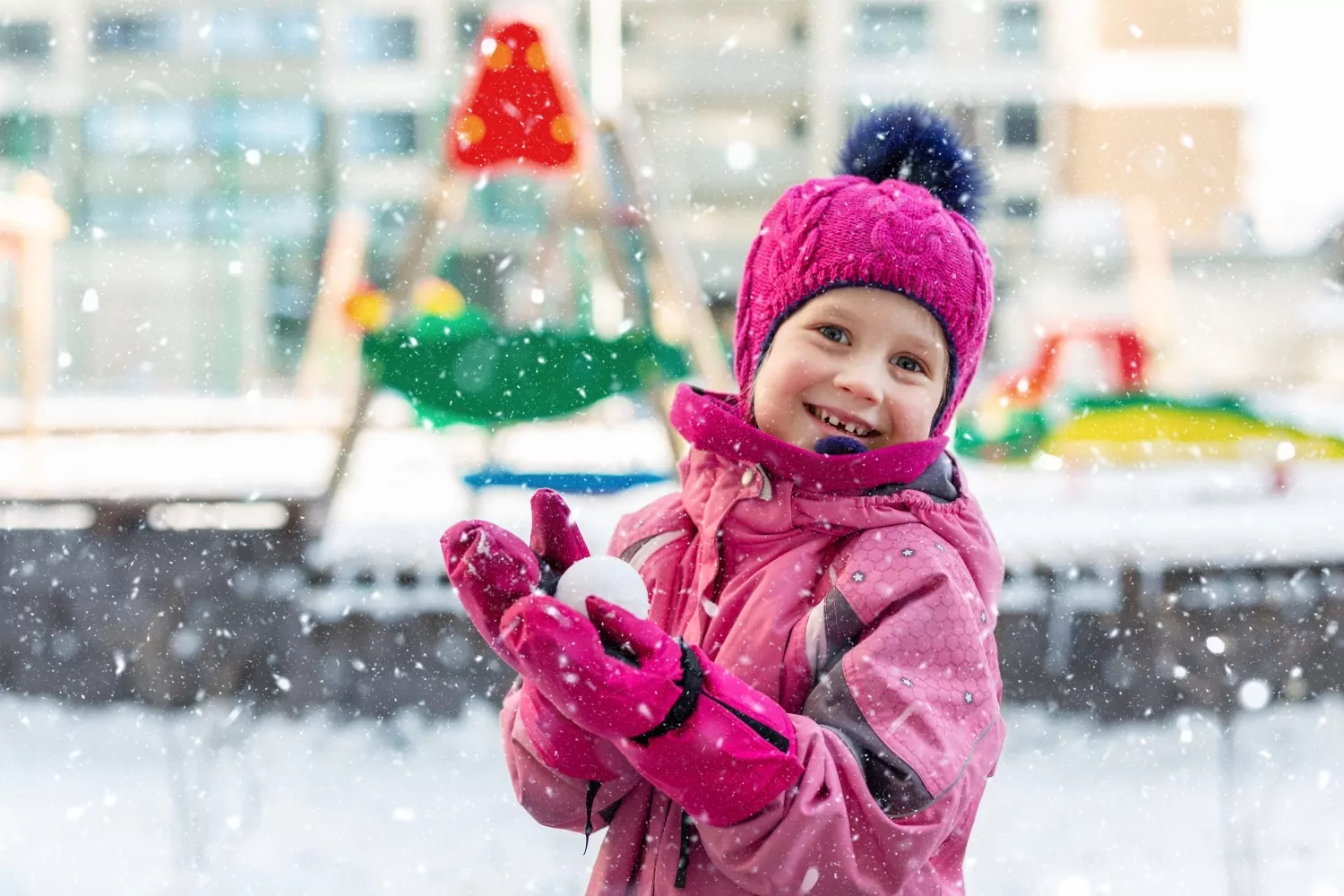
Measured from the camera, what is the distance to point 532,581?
2.90 feet

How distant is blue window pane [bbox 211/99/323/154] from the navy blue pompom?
22.0 m

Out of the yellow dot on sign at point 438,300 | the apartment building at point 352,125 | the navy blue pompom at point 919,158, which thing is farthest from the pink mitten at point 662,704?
the apartment building at point 352,125

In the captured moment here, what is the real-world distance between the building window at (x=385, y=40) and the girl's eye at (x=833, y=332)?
72.5 ft

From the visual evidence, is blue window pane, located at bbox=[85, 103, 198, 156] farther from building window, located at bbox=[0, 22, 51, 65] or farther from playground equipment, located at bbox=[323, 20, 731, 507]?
playground equipment, located at bbox=[323, 20, 731, 507]

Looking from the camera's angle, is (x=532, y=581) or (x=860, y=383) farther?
(x=860, y=383)

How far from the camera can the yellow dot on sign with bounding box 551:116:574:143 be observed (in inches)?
136

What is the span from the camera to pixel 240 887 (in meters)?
2.47

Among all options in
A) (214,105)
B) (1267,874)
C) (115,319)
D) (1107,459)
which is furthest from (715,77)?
(1267,874)

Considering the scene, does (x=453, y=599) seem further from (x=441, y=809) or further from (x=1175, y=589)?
(x=1175, y=589)

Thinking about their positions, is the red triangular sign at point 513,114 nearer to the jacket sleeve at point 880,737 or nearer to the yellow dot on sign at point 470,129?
the yellow dot on sign at point 470,129

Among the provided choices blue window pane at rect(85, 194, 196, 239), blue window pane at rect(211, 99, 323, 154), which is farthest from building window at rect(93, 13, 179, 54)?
blue window pane at rect(85, 194, 196, 239)

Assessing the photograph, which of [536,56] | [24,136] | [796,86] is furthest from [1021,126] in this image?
[536,56]

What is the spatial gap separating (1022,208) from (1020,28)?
3163mm

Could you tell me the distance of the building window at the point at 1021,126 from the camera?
69.2 ft
